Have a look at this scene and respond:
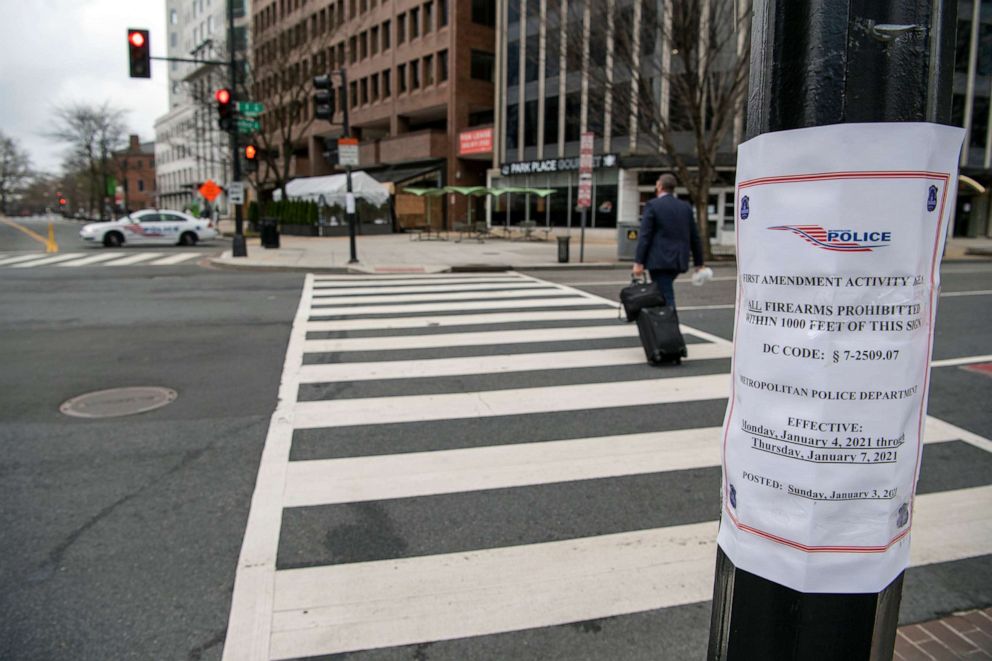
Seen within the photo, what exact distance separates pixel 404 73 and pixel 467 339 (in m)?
44.6

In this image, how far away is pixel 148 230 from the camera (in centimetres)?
2878

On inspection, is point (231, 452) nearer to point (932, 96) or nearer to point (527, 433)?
point (527, 433)

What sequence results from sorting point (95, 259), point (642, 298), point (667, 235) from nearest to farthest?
point (642, 298) < point (667, 235) < point (95, 259)

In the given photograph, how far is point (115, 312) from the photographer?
37.6ft

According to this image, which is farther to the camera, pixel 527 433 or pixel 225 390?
pixel 225 390

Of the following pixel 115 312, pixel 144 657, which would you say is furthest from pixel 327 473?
pixel 115 312

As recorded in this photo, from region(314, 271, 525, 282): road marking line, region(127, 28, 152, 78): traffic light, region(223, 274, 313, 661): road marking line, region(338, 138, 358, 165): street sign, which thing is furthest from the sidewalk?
region(223, 274, 313, 661): road marking line

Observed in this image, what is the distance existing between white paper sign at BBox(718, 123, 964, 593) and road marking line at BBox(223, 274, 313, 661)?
2170mm

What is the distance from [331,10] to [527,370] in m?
54.7

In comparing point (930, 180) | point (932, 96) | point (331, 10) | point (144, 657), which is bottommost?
point (144, 657)

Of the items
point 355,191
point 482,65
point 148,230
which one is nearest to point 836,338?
point 148,230

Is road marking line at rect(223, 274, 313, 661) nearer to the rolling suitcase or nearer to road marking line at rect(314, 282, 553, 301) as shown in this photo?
the rolling suitcase

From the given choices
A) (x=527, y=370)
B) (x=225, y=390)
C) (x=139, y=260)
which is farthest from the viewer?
(x=139, y=260)

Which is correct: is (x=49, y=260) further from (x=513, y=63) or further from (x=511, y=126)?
(x=513, y=63)
